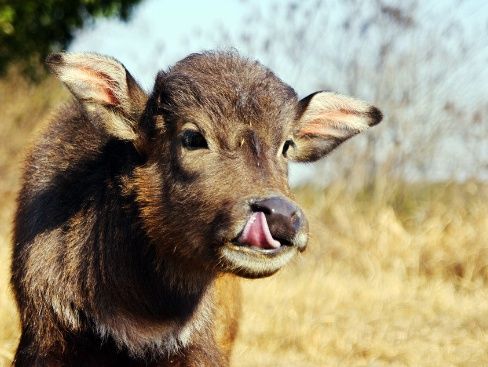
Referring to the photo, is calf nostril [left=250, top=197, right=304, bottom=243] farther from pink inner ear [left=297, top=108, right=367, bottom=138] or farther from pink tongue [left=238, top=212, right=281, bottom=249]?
pink inner ear [left=297, top=108, right=367, bottom=138]

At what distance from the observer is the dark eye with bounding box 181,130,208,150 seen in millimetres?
5523

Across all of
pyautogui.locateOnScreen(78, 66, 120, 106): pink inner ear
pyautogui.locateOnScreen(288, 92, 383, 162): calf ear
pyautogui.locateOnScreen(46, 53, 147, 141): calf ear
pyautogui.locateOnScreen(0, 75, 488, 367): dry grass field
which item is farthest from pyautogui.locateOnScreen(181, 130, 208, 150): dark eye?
pyautogui.locateOnScreen(0, 75, 488, 367): dry grass field

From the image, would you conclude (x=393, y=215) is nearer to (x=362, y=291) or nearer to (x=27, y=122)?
(x=362, y=291)

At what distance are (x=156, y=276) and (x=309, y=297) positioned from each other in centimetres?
522

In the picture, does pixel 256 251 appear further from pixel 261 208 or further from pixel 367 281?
pixel 367 281

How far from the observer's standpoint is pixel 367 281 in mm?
12359

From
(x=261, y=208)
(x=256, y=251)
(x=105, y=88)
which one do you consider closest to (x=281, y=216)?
(x=261, y=208)

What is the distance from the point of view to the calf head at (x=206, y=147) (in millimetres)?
5086

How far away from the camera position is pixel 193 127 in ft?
18.2

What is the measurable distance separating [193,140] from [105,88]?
0.64 meters

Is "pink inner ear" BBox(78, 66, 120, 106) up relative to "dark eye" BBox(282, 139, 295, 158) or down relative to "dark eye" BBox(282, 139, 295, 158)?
up

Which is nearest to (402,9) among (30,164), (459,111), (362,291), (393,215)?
(459,111)

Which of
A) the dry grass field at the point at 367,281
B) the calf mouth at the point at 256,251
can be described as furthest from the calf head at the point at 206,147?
the dry grass field at the point at 367,281

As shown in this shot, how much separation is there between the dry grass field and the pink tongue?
2629 mm
